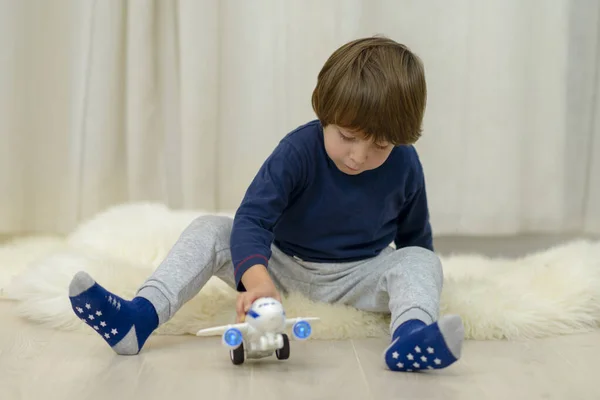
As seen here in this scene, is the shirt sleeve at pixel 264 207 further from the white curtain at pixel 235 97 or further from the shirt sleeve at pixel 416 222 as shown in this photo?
the white curtain at pixel 235 97

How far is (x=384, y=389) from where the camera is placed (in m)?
1.03

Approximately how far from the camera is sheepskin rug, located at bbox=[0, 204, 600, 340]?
1296 millimetres

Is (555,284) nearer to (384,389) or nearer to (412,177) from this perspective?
(412,177)

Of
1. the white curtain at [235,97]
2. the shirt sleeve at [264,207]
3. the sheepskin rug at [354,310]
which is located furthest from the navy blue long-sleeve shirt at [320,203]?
the white curtain at [235,97]

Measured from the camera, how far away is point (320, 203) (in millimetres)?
1284

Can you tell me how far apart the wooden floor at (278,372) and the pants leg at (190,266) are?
0.07 meters

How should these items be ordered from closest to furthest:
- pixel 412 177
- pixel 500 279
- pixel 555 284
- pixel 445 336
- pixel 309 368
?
pixel 445 336 < pixel 309 368 < pixel 412 177 < pixel 555 284 < pixel 500 279

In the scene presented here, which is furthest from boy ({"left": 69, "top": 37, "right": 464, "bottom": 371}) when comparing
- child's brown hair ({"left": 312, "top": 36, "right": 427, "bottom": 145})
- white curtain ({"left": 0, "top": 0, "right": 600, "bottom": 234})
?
white curtain ({"left": 0, "top": 0, "right": 600, "bottom": 234})

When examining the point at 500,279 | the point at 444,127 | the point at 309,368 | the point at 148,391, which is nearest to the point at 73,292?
the point at 148,391

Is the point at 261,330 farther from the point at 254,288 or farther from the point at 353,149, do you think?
the point at 353,149

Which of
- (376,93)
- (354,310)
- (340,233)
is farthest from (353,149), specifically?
(354,310)

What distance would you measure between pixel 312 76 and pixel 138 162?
1.58ft

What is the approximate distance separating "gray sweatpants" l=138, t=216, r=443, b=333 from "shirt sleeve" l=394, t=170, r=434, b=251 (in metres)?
0.06

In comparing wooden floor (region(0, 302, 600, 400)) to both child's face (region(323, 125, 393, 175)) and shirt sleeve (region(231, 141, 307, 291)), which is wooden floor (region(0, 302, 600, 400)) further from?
child's face (region(323, 125, 393, 175))
